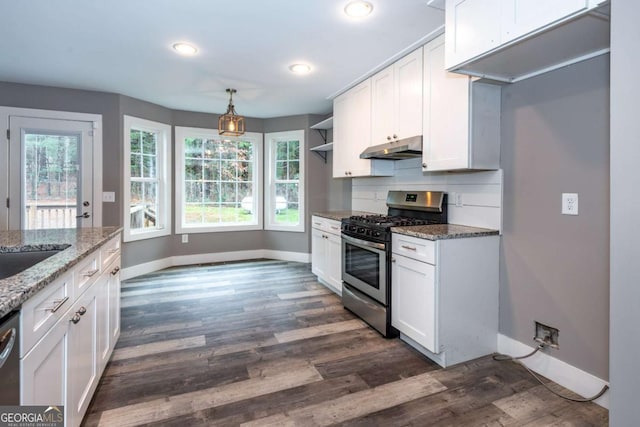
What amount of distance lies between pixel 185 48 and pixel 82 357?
2.39 meters

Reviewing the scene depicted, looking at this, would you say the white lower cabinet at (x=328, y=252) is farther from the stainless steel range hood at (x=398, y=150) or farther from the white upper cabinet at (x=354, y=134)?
the stainless steel range hood at (x=398, y=150)

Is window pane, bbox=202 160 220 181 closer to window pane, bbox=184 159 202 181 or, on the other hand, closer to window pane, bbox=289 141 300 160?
window pane, bbox=184 159 202 181

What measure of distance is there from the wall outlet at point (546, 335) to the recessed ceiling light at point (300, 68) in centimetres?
282

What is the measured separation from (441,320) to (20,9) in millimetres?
3476

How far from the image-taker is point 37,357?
3.72 ft

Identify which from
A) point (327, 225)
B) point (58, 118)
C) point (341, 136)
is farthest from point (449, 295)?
point (58, 118)

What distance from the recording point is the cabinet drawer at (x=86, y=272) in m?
1.57

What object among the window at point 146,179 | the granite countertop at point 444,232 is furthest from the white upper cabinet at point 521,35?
the window at point 146,179

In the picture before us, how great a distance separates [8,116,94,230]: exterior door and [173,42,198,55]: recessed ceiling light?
1988mm

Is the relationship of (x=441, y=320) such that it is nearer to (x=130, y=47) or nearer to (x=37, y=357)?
(x=37, y=357)

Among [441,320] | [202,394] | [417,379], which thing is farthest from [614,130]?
[202,394]

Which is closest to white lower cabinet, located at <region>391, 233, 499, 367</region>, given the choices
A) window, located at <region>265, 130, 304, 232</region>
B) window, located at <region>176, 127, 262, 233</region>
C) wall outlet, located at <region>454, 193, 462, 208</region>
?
wall outlet, located at <region>454, 193, 462, 208</region>

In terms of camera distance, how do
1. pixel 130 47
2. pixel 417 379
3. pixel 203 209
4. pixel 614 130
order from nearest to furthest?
1. pixel 614 130
2. pixel 417 379
3. pixel 130 47
4. pixel 203 209

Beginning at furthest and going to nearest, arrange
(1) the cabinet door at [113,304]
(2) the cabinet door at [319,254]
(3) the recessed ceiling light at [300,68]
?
1. (2) the cabinet door at [319,254]
2. (3) the recessed ceiling light at [300,68]
3. (1) the cabinet door at [113,304]
